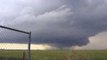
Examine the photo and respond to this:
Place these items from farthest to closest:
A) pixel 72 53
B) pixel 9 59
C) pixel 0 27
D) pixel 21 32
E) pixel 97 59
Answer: pixel 97 59
pixel 9 59
pixel 72 53
pixel 21 32
pixel 0 27

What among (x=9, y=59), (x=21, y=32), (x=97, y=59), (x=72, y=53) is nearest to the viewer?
(x=21, y=32)

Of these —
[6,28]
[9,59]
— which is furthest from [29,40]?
[9,59]

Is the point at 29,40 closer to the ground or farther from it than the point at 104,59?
closer to the ground

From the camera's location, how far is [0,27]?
19.8 meters

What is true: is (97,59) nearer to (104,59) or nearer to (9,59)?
(104,59)

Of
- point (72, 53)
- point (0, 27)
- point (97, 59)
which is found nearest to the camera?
point (0, 27)

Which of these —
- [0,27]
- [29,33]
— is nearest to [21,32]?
[29,33]

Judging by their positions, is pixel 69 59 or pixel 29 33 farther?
pixel 69 59

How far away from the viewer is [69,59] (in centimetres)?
2591

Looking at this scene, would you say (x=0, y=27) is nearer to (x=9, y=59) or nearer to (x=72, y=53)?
(x=72, y=53)

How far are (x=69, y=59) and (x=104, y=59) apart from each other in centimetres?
4264

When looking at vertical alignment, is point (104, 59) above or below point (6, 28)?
above

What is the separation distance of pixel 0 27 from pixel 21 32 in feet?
7.45

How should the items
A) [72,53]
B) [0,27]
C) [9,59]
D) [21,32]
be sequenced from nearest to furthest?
[0,27], [21,32], [72,53], [9,59]
